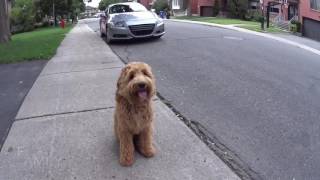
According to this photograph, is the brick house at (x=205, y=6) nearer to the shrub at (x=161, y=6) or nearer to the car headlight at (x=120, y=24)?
the shrub at (x=161, y=6)

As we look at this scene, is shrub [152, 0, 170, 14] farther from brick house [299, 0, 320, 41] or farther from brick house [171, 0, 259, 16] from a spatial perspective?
brick house [299, 0, 320, 41]

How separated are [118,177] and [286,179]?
166 centimetres

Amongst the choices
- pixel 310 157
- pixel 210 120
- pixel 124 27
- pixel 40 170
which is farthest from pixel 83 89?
pixel 124 27

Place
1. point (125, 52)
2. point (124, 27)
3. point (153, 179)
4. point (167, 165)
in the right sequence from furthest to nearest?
point (124, 27) → point (125, 52) → point (167, 165) → point (153, 179)

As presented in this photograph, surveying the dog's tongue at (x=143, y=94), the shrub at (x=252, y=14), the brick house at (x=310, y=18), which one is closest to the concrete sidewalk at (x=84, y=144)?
the dog's tongue at (x=143, y=94)

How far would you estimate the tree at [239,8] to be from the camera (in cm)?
5128

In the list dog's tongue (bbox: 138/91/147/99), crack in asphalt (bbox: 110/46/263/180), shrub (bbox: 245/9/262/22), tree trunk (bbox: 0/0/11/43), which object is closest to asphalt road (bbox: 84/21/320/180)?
crack in asphalt (bbox: 110/46/263/180)

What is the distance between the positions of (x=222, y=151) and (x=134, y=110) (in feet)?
3.97

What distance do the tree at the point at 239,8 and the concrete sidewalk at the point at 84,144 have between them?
143 ft

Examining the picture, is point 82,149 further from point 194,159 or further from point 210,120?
point 210,120

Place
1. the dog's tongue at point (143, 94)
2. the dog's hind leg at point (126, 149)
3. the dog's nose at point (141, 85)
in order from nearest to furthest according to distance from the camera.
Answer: the dog's nose at point (141, 85) → the dog's tongue at point (143, 94) → the dog's hind leg at point (126, 149)

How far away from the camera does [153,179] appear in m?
4.95

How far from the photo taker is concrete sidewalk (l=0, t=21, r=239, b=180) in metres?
5.14

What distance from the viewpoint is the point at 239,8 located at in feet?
169
